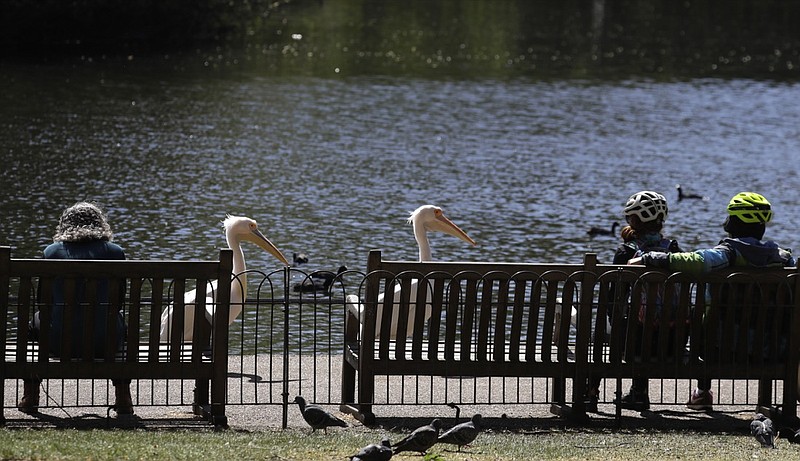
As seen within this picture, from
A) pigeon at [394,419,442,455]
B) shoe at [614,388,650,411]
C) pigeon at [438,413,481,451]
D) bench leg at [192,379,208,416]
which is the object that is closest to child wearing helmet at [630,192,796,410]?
shoe at [614,388,650,411]

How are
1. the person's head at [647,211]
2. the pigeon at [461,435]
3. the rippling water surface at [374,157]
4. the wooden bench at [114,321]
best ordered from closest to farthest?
1. the pigeon at [461,435]
2. the wooden bench at [114,321]
3. the person's head at [647,211]
4. the rippling water surface at [374,157]

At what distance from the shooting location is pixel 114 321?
9539mm

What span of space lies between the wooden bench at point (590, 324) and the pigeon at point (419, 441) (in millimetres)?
1591

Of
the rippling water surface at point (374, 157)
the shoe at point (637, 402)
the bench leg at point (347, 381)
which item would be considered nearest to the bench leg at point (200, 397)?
the bench leg at point (347, 381)

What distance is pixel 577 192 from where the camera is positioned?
28.3 metres

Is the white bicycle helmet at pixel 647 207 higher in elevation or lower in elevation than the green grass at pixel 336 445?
higher

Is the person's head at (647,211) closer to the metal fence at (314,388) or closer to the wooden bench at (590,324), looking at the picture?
the wooden bench at (590,324)

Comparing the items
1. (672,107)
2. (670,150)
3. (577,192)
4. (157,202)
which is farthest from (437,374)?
(672,107)

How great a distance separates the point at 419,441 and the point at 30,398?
3195 mm

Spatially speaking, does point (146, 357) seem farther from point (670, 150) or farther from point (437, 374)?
point (670, 150)

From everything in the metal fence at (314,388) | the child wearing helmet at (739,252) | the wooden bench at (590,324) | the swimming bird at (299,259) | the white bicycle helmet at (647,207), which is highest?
the white bicycle helmet at (647,207)

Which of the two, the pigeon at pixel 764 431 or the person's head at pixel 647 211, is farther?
the person's head at pixel 647 211

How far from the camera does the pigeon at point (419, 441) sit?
27.2 feet

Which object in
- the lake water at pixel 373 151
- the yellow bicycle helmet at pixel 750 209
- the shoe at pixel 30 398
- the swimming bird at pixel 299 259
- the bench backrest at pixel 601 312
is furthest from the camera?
the lake water at pixel 373 151
